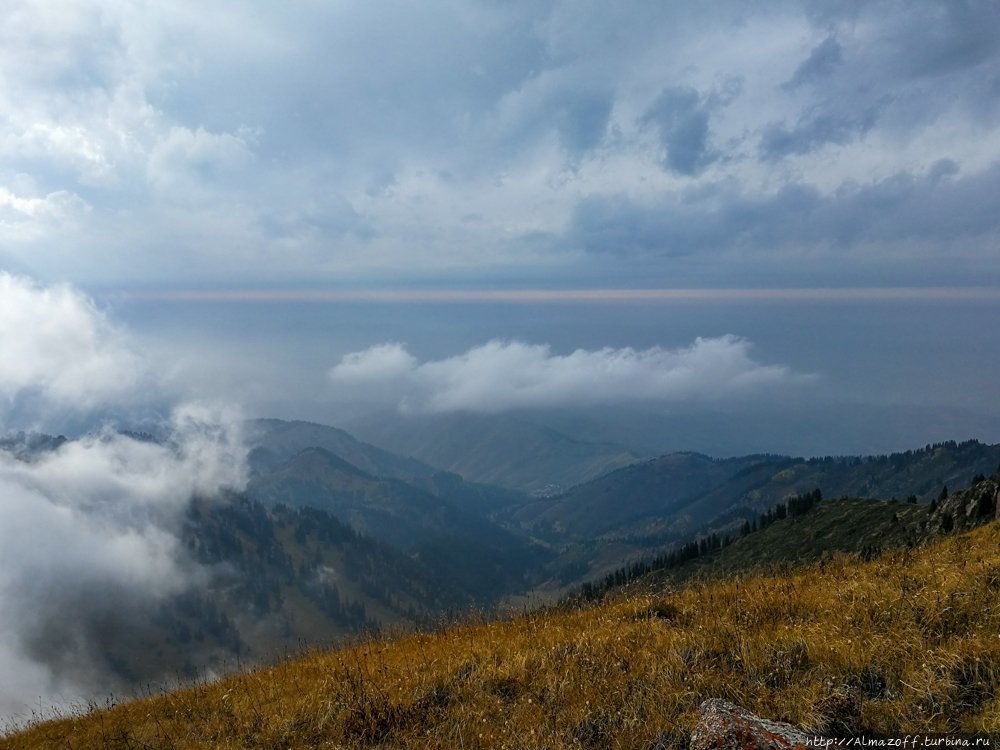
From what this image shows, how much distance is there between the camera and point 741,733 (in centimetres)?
523

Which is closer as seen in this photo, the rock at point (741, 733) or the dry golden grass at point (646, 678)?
the rock at point (741, 733)

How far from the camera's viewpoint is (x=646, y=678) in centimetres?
758

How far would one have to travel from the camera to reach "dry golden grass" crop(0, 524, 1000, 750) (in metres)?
6.34

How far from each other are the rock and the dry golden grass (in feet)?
2.43

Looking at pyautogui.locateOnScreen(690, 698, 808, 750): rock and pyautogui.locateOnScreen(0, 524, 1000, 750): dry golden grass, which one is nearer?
pyautogui.locateOnScreen(690, 698, 808, 750): rock

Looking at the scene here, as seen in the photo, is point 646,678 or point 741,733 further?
point 646,678

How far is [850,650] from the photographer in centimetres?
714

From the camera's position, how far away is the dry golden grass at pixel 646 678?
250 inches

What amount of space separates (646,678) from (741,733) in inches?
98.0

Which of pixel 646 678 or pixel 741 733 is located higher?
pixel 741 733

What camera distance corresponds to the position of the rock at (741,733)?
511 centimetres

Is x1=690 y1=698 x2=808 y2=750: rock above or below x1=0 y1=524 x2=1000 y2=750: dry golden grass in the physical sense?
above

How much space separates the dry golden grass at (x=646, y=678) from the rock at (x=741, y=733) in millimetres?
742

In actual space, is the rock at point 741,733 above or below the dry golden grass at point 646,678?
above
